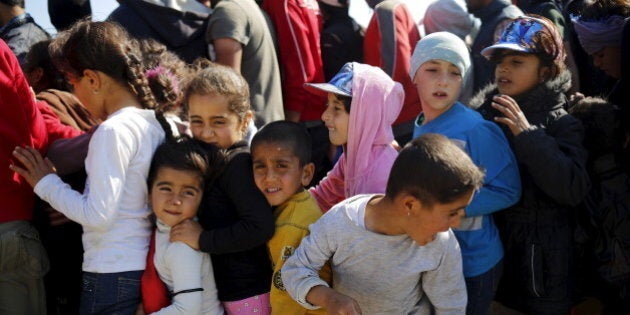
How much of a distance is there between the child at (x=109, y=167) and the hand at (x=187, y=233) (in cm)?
18

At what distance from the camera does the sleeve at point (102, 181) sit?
104 inches

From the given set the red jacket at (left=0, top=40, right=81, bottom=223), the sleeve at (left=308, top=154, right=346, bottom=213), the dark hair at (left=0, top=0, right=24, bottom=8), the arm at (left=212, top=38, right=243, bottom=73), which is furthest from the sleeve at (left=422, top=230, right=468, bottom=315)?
the dark hair at (left=0, top=0, right=24, bottom=8)

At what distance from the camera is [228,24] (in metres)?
4.01

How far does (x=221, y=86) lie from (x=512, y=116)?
1339mm

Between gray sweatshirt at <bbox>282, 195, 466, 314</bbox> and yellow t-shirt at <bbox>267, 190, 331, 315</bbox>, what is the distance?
0.51 ft

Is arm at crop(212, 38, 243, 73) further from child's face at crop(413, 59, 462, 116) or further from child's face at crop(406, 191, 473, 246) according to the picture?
child's face at crop(406, 191, 473, 246)

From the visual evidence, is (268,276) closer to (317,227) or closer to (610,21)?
(317,227)

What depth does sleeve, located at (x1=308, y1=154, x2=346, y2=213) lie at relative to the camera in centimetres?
323

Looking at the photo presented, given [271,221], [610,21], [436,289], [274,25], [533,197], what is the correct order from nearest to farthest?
1. [436,289]
2. [271,221]
3. [533,197]
4. [610,21]
5. [274,25]

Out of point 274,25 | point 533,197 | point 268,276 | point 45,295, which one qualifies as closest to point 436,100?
point 533,197

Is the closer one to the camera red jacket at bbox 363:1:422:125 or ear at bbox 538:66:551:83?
ear at bbox 538:66:551:83

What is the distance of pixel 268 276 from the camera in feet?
9.39

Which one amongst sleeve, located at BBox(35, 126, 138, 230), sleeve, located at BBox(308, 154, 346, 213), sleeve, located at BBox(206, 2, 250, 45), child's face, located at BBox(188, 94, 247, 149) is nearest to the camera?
sleeve, located at BBox(35, 126, 138, 230)

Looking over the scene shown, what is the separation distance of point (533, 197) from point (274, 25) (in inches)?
93.4
